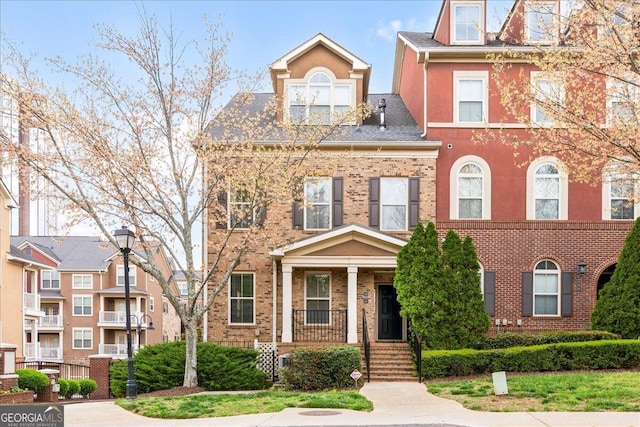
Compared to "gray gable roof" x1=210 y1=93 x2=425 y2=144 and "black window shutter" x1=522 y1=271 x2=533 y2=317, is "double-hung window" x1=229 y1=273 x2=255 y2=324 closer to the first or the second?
"gray gable roof" x1=210 y1=93 x2=425 y2=144

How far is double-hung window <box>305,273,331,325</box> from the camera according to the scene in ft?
75.1

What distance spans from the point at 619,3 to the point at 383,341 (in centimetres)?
1342

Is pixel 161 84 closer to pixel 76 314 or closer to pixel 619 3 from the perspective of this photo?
pixel 619 3

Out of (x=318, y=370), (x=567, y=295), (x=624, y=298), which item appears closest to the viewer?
(x=318, y=370)

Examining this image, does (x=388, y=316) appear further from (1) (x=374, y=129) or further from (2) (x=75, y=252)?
(2) (x=75, y=252)

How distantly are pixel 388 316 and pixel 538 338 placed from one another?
5.04 metres

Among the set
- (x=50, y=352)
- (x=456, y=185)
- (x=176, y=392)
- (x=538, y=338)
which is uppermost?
(x=456, y=185)

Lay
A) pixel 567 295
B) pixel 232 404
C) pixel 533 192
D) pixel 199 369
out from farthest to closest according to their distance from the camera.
Answer: pixel 533 192 → pixel 567 295 → pixel 199 369 → pixel 232 404

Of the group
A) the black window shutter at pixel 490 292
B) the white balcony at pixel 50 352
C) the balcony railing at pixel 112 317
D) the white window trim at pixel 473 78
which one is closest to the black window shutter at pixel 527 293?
the black window shutter at pixel 490 292

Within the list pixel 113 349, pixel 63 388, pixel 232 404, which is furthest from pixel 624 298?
pixel 113 349

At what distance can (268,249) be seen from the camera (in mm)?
23031

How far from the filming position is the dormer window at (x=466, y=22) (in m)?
23.5

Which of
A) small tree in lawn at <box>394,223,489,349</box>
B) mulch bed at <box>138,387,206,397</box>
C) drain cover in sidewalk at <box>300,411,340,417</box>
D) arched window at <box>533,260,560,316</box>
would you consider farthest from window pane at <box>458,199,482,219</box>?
drain cover in sidewalk at <box>300,411,340,417</box>

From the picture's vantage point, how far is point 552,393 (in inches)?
537
